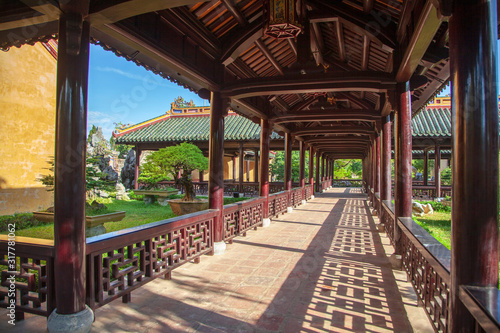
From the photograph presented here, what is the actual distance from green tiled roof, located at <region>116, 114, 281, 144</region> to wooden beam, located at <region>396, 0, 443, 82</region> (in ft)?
37.9

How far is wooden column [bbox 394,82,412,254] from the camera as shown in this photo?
455 cm

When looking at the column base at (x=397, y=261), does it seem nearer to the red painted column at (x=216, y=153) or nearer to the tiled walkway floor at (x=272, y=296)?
the tiled walkway floor at (x=272, y=296)

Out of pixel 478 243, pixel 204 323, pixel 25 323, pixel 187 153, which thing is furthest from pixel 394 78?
pixel 187 153

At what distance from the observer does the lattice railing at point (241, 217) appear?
219 inches

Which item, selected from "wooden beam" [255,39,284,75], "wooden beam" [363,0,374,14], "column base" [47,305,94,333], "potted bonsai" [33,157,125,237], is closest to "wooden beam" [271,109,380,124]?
"wooden beam" [255,39,284,75]

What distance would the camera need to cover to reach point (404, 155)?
4578 millimetres

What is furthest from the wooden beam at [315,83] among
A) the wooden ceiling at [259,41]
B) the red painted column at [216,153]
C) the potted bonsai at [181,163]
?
the potted bonsai at [181,163]

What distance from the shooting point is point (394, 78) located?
15.2 ft

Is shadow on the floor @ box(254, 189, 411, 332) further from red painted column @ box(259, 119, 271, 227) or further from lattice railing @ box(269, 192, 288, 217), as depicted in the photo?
lattice railing @ box(269, 192, 288, 217)

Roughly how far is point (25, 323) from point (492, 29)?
159 inches

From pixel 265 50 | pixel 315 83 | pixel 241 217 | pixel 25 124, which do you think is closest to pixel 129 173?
pixel 25 124

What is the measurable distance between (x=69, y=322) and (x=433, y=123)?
17.1 meters

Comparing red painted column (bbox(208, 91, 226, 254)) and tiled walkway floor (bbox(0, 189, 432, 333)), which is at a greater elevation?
red painted column (bbox(208, 91, 226, 254))

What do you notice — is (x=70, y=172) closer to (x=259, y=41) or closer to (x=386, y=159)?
(x=259, y=41)
